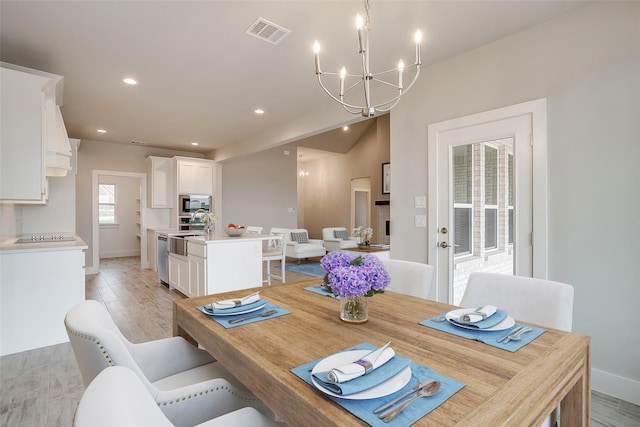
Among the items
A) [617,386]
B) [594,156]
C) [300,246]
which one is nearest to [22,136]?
[594,156]

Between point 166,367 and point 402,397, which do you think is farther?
point 166,367

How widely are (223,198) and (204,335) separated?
661 cm

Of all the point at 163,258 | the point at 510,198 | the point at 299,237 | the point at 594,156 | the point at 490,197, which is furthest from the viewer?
the point at 299,237

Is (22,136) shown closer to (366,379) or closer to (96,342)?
(96,342)

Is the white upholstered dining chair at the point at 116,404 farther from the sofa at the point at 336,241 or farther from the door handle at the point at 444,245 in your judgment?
the sofa at the point at 336,241

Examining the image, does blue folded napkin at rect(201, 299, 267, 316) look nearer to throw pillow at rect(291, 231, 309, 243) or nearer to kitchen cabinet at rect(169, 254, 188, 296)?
kitchen cabinet at rect(169, 254, 188, 296)

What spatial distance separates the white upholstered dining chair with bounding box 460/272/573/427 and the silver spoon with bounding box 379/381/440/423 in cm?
85

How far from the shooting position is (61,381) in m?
2.38

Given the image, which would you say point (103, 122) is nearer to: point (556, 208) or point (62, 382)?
point (62, 382)

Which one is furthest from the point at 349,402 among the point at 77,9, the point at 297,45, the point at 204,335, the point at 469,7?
the point at 77,9

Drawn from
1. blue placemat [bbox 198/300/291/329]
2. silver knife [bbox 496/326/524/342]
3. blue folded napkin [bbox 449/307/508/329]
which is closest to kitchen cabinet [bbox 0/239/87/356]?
blue placemat [bbox 198/300/291/329]

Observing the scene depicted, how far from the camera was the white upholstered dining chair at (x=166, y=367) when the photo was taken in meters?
1.00

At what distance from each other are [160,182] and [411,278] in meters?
6.41

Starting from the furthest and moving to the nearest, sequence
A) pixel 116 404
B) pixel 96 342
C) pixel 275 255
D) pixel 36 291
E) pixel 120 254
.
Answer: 1. pixel 120 254
2. pixel 275 255
3. pixel 36 291
4. pixel 96 342
5. pixel 116 404
